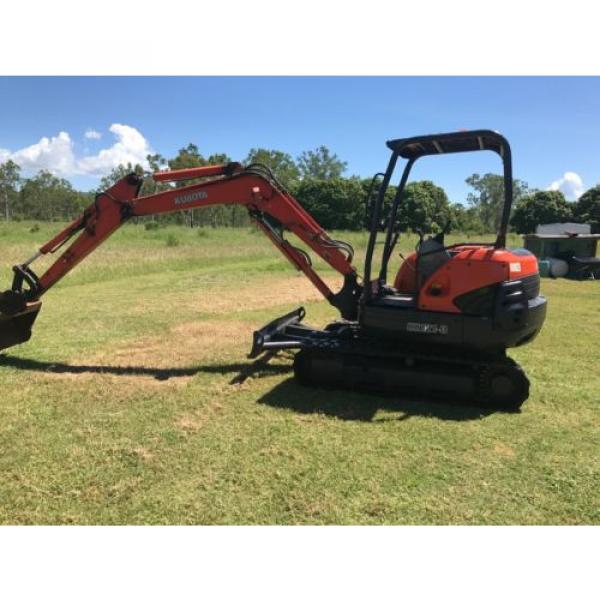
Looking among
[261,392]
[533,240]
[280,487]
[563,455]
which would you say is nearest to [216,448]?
[280,487]

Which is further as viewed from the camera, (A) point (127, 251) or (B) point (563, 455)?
(A) point (127, 251)

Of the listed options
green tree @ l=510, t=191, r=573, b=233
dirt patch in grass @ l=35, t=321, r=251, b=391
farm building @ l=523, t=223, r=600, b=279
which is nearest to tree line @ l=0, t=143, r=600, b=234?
green tree @ l=510, t=191, r=573, b=233

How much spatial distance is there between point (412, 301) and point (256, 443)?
2343mm

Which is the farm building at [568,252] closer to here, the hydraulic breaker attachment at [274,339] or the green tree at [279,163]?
the hydraulic breaker attachment at [274,339]

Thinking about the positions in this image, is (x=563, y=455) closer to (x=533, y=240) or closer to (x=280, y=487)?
(x=280, y=487)

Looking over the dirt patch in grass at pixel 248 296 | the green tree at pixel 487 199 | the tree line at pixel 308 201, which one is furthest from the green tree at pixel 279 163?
the dirt patch in grass at pixel 248 296

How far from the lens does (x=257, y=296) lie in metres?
13.0

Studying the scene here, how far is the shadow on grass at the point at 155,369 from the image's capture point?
675 centimetres

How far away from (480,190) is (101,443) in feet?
227

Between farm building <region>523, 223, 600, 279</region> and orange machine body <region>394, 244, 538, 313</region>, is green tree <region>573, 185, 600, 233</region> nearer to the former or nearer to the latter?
farm building <region>523, 223, 600, 279</region>

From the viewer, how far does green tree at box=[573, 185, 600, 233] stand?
55.0 meters

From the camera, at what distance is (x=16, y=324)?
23.0 feet

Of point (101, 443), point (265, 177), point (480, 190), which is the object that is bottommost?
point (101, 443)

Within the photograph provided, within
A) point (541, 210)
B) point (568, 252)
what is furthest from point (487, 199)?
point (568, 252)
